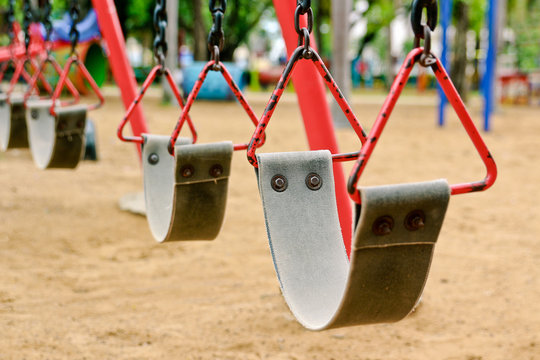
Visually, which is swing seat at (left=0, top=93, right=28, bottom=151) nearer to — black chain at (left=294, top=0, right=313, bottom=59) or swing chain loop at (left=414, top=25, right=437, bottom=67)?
black chain at (left=294, top=0, right=313, bottom=59)

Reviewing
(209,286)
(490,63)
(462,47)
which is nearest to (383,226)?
(209,286)

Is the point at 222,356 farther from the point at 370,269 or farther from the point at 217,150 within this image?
the point at 370,269

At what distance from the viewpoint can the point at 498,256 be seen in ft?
8.38

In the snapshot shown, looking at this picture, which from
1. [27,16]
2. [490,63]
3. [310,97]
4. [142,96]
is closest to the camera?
[142,96]

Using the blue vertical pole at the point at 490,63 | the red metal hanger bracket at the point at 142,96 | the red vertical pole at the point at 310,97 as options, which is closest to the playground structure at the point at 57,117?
the red metal hanger bracket at the point at 142,96

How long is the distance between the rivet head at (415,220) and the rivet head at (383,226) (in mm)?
27

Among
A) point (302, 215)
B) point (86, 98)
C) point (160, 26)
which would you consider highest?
point (160, 26)

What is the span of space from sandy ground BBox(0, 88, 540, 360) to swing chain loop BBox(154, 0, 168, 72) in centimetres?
78

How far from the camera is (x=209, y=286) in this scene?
2.18 metres

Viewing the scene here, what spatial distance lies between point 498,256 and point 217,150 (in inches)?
61.2

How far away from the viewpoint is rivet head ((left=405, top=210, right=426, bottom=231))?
908 millimetres

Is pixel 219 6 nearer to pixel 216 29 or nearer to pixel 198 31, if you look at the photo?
pixel 216 29

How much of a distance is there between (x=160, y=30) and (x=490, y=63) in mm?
5765

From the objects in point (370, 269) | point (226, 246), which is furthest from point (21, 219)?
point (370, 269)
